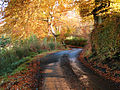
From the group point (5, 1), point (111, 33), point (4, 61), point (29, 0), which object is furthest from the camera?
point (4, 61)

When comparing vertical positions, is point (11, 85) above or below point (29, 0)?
below

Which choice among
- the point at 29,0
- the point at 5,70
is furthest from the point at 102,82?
the point at 5,70

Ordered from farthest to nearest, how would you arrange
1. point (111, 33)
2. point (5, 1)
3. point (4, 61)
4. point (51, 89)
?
1. point (4, 61)
2. point (111, 33)
3. point (5, 1)
4. point (51, 89)

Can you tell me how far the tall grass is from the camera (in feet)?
24.6

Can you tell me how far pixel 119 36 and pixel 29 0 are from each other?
476 cm

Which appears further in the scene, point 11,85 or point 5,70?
point 5,70

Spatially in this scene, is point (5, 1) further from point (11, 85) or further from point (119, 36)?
point (119, 36)

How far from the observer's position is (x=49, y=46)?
1702 centimetres

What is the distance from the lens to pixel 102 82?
4676 mm

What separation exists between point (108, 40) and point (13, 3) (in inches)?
215

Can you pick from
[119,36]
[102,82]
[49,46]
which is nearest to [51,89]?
[102,82]

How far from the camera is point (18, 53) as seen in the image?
10.3 meters

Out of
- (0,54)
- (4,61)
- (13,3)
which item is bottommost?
(4,61)

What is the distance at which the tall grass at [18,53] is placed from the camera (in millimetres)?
7485
